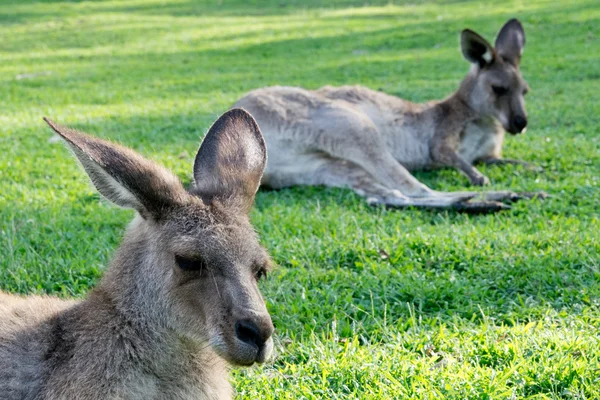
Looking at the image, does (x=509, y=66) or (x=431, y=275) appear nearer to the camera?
(x=431, y=275)

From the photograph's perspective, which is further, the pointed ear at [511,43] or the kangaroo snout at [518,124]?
the pointed ear at [511,43]

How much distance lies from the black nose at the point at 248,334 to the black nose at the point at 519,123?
6.16 metres

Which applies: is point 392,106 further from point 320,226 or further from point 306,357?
point 306,357

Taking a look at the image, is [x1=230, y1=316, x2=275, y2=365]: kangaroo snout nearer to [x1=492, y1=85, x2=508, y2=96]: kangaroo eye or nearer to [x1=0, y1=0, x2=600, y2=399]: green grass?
[x1=0, y1=0, x2=600, y2=399]: green grass

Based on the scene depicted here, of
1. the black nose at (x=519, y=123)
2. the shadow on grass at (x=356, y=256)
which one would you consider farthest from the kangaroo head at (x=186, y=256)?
the black nose at (x=519, y=123)

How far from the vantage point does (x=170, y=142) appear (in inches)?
344

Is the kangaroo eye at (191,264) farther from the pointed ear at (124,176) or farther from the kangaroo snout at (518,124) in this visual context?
the kangaroo snout at (518,124)

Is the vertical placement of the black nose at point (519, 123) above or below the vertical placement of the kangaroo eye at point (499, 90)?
below

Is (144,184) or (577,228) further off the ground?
(144,184)

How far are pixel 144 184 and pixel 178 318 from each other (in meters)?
0.53

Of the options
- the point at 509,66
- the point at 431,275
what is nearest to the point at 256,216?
the point at 431,275

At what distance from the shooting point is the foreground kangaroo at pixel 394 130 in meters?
7.13

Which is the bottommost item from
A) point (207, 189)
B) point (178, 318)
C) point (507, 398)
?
point (507, 398)

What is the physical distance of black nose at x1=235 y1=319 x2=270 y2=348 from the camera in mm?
2744
